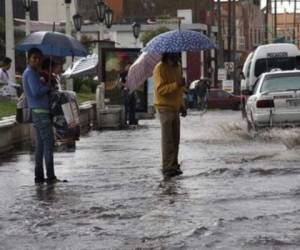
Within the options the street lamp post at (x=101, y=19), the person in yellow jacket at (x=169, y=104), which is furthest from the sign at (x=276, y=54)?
the person in yellow jacket at (x=169, y=104)

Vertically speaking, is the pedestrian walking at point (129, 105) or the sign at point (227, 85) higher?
the pedestrian walking at point (129, 105)

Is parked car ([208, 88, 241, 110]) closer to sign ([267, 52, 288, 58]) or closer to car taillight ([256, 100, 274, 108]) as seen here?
sign ([267, 52, 288, 58])

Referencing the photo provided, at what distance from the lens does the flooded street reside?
7227 mm

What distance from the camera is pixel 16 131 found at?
1625 centimetres

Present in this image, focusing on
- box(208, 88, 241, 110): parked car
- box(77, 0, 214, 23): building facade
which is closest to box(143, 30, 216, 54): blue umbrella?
Result: box(208, 88, 241, 110): parked car

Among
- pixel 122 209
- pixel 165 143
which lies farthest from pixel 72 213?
pixel 165 143

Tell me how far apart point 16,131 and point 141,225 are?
882 cm

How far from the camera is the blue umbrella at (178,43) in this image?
11664mm

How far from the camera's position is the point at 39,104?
35.0 ft

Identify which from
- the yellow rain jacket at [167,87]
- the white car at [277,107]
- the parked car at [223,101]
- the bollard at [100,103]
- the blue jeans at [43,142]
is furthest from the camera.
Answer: the parked car at [223,101]

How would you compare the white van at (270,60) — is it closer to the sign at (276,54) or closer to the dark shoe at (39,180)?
the sign at (276,54)

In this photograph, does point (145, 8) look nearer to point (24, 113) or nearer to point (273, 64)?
point (273, 64)

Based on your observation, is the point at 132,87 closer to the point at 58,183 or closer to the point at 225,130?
the point at 58,183

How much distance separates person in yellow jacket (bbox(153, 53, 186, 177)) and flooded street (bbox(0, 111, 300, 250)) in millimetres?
272
